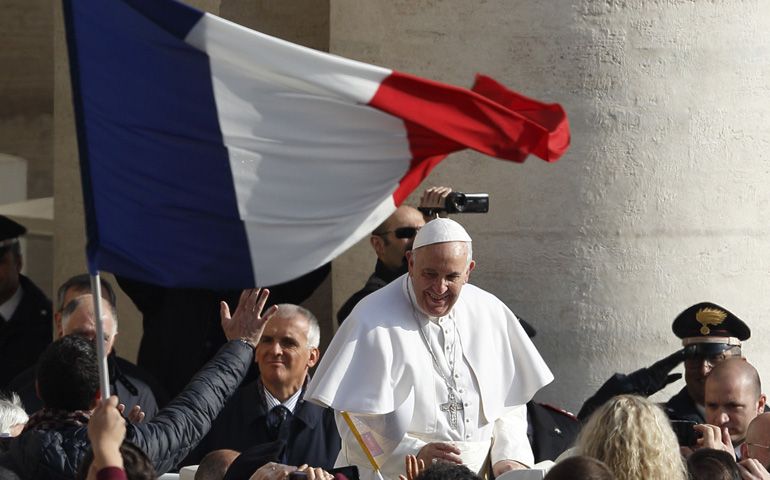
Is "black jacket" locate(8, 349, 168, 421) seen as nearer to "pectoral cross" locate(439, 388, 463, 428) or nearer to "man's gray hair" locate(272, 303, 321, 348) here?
"man's gray hair" locate(272, 303, 321, 348)

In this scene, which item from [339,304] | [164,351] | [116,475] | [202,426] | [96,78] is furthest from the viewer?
[339,304]

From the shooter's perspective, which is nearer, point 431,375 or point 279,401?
point 431,375

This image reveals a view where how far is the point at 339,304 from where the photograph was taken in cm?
779

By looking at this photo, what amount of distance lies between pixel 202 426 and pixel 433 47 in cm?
329

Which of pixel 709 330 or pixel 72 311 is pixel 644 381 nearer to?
pixel 709 330

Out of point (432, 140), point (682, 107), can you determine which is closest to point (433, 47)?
point (682, 107)

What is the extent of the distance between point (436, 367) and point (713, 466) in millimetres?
1586

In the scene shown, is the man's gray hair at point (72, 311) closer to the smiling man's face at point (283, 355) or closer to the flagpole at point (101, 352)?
the smiling man's face at point (283, 355)

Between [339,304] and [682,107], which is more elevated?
[682,107]

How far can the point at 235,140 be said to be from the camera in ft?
13.9

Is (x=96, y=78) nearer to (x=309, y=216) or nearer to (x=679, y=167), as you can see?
(x=309, y=216)

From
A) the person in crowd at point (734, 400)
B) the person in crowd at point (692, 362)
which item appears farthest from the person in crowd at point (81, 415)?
the person in crowd at point (692, 362)

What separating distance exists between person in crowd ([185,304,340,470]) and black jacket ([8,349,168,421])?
1.04 feet

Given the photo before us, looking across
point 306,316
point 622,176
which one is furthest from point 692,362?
point 306,316
